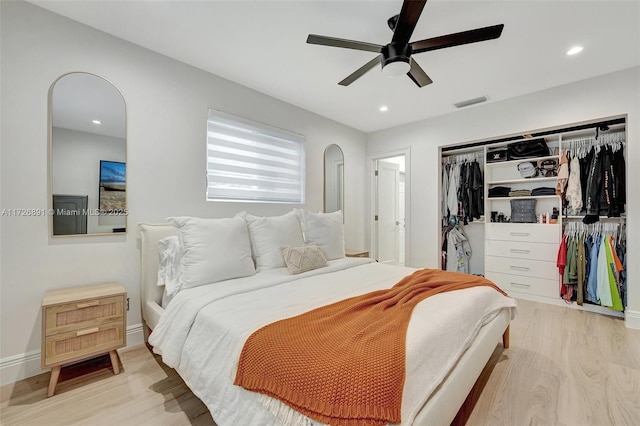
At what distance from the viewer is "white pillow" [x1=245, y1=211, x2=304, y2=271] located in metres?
2.48

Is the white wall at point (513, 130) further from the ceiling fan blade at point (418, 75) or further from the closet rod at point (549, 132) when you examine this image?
the ceiling fan blade at point (418, 75)

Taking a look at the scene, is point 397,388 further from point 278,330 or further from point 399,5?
point 399,5

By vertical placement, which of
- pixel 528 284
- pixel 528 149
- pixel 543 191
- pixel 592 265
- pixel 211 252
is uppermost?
pixel 528 149

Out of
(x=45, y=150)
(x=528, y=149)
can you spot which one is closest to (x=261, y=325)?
(x=45, y=150)

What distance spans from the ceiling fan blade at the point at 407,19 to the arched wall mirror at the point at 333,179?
2359 mm

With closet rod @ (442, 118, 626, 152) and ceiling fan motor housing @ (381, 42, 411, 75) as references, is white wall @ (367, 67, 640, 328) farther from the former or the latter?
ceiling fan motor housing @ (381, 42, 411, 75)

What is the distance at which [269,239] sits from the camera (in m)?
2.54

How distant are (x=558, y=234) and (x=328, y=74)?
3296 millimetres

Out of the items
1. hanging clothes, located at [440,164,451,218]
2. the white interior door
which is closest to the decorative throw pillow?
the white interior door

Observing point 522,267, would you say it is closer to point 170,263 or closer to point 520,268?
point 520,268

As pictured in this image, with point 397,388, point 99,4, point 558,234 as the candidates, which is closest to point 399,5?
point 99,4

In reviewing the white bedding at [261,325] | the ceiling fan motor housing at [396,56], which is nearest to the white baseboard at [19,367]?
the white bedding at [261,325]

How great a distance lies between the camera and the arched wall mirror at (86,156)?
200 cm

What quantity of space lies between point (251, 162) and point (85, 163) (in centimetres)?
152
